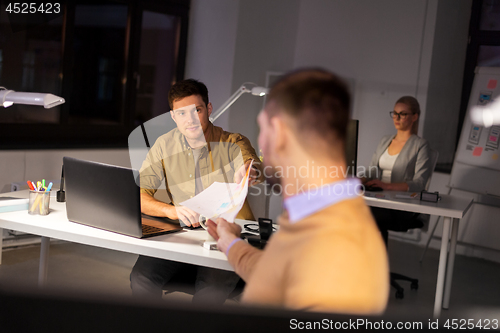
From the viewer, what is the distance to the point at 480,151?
4121 mm

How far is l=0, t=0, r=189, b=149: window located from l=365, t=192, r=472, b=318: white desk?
8.18 feet

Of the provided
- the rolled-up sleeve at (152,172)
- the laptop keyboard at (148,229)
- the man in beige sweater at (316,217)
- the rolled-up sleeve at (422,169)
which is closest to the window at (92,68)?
the rolled-up sleeve at (152,172)

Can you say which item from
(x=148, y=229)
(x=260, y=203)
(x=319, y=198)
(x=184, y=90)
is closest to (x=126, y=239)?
(x=148, y=229)

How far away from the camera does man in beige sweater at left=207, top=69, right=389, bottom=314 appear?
1.86 ft

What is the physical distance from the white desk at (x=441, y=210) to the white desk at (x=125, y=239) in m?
1.45

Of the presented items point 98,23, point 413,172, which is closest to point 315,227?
point 413,172

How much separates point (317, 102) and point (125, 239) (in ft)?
3.79

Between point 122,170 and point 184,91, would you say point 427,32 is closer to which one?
point 184,91

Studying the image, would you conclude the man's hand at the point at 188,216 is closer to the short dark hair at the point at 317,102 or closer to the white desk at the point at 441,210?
the short dark hair at the point at 317,102

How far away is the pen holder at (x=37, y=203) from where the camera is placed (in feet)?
6.18

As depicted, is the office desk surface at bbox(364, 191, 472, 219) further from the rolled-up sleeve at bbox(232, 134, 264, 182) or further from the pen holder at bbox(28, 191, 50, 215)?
the pen holder at bbox(28, 191, 50, 215)

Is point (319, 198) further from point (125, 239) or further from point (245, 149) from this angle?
point (245, 149)

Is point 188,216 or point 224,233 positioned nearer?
point 224,233

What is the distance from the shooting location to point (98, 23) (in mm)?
4504
